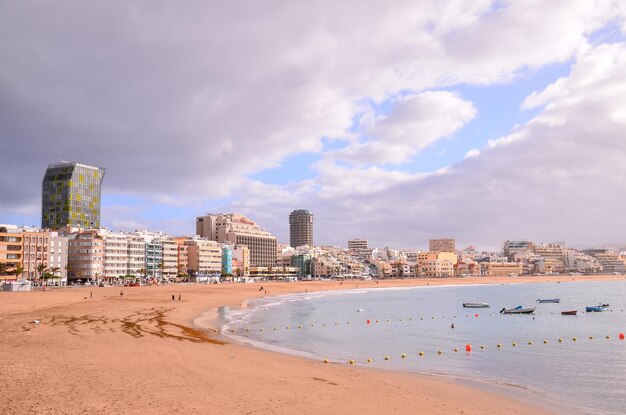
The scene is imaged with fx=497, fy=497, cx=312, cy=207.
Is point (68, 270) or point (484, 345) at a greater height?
point (68, 270)

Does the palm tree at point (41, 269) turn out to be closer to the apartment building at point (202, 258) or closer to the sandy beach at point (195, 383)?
the apartment building at point (202, 258)

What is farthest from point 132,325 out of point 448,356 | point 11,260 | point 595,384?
point 11,260

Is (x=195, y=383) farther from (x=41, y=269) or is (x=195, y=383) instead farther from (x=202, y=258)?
(x=202, y=258)

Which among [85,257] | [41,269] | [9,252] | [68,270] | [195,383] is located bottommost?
[195,383]

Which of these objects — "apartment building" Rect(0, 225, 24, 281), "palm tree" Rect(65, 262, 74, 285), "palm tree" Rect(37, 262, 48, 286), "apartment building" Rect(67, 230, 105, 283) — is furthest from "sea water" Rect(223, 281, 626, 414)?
"palm tree" Rect(65, 262, 74, 285)

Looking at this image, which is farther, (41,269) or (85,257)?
(85,257)

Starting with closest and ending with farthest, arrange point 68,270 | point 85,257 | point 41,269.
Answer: point 41,269 → point 68,270 → point 85,257

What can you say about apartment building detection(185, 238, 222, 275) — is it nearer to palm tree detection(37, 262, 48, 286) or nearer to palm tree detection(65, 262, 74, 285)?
palm tree detection(65, 262, 74, 285)

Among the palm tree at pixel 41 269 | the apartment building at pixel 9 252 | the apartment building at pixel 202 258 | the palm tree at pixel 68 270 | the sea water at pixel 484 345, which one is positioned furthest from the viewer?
the apartment building at pixel 202 258

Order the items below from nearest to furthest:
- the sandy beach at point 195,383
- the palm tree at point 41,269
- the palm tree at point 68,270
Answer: the sandy beach at point 195,383, the palm tree at point 41,269, the palm tree at point 68,270

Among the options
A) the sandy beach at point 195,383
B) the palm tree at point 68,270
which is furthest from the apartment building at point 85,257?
the sandy beach at point 195,383

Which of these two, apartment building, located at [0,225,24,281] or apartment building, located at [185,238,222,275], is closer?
apartment building, located at [0,225,24,281]

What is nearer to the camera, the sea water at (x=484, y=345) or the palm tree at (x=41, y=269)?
the sea water at (x=484, y=345)

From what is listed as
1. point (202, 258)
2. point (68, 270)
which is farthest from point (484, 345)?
point (202, 258)
